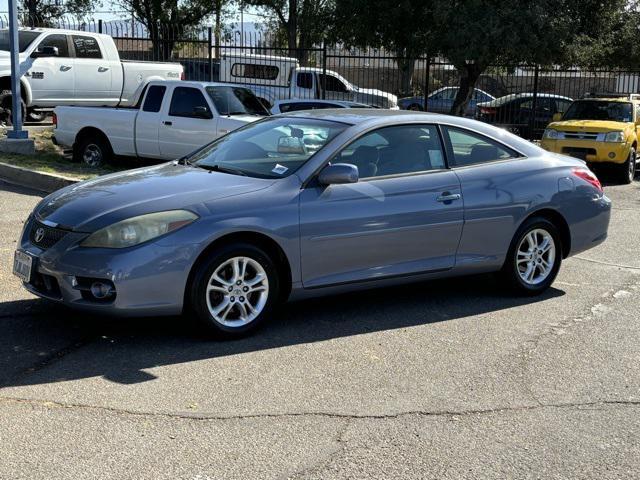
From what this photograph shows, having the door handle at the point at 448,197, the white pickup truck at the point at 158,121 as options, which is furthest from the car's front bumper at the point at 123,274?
the white pickup truck at the point at 158,121

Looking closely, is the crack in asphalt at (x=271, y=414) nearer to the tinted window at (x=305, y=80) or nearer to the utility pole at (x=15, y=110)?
the utility pole at (x=15, y=110)

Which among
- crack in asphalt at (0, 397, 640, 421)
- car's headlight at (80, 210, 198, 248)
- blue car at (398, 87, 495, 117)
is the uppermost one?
blue car at (398, 87, 495, 117)

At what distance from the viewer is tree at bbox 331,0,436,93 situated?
60.7 feet

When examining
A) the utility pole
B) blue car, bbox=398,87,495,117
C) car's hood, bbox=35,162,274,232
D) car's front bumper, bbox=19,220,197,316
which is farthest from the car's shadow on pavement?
blue car, bbox=398,87,495,117

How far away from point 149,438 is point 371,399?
1.31 m

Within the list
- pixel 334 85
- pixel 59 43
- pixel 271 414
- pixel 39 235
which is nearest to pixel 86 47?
pixel 59 43

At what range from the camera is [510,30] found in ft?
56.0

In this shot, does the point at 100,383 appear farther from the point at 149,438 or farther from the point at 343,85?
the point at 343,85

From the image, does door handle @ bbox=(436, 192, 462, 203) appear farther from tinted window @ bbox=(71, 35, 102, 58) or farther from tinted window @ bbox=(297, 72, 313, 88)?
tinted window @ bbox=(297, 72, 313, 88)

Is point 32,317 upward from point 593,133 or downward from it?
downward

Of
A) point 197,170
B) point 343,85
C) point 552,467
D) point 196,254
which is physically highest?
point 343,85

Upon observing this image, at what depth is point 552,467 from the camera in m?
3.98

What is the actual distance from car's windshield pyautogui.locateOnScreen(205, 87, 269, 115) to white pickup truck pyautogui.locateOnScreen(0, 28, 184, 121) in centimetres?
369

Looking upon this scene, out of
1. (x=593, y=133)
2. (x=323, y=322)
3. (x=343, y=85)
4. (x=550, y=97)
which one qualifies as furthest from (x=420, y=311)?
(x=550, y=97)
